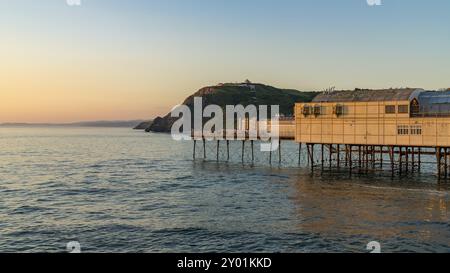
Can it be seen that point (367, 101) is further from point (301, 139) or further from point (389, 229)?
point (389, 229)

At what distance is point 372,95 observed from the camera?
63094 millimetres

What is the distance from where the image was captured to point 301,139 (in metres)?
68.8

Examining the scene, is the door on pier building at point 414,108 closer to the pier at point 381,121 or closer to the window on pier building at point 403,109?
the pier at point 381,121

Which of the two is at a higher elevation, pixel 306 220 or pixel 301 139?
pixel 301 139

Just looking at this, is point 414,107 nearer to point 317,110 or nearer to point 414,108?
point 414,108

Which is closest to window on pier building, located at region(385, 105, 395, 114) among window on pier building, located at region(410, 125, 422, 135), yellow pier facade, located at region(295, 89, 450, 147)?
yellow pier facade, located at region(295, 89, 450, 147)

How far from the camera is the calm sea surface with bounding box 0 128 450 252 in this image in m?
28.9

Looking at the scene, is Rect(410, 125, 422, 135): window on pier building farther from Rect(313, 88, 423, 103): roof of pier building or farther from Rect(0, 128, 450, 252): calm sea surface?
Rect(0, 128, 450, 252): calm sea surface

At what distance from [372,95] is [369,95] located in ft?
1.41

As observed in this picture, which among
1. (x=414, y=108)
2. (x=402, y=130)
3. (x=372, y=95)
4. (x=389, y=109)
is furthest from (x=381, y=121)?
(x=372, y=95)

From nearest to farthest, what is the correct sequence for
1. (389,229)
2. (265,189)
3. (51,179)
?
(389,229) < (265,189) < (51,179)

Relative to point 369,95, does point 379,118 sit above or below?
below
